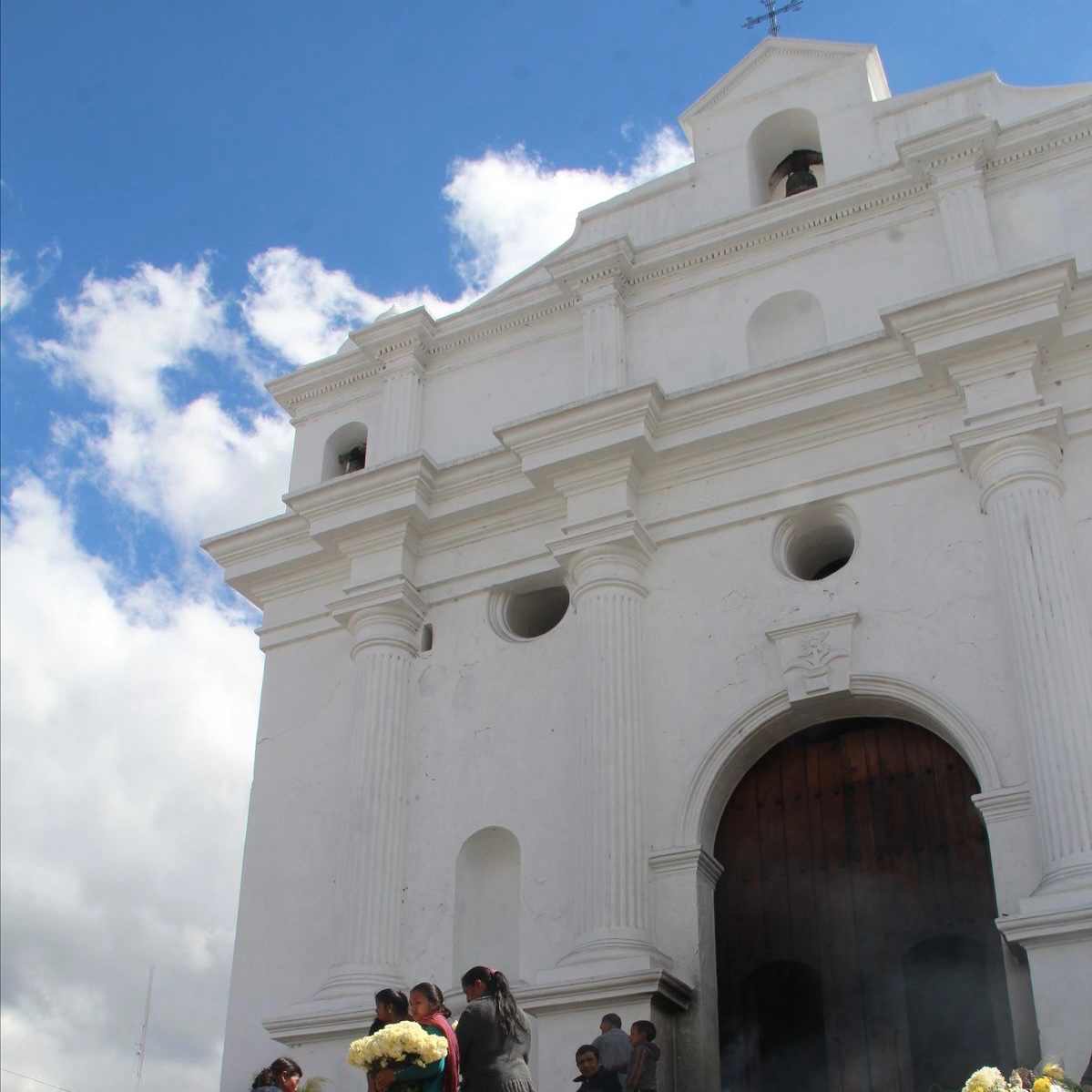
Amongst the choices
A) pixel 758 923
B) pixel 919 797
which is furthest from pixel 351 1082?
pixel 919 797

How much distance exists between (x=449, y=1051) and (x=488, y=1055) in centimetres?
46

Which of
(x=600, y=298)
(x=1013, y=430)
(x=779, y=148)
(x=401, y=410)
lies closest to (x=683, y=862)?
(x=1013, y=430)

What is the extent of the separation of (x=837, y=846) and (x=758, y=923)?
106 centimetres

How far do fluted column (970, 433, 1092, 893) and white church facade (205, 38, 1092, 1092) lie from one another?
30mm

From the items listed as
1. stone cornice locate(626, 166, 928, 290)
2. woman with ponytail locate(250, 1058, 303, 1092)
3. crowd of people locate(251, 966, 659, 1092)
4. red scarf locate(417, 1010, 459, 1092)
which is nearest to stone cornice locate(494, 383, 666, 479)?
stone cornice locate(626, 166, 928, 290)

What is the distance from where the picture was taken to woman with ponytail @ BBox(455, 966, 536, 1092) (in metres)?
8.94

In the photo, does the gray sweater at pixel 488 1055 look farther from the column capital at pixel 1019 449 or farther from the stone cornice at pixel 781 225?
the stone cornice at pixel 781 225

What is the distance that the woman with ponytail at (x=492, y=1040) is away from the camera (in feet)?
29.3

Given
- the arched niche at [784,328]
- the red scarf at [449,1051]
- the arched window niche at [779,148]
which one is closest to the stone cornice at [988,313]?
the arched niche at [784,328]

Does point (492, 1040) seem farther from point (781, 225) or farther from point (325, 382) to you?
point (325, 382)

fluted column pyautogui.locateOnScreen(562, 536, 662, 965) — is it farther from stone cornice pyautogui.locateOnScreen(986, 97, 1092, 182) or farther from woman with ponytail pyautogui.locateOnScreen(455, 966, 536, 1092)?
stone cornice pyautogui.locateOnScreen(986, 97, 1092, 182)

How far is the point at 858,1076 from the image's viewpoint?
13117 millimetres

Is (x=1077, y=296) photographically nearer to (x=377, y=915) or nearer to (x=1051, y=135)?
(x=1051, y=135)

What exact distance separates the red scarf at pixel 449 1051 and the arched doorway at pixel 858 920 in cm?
569
